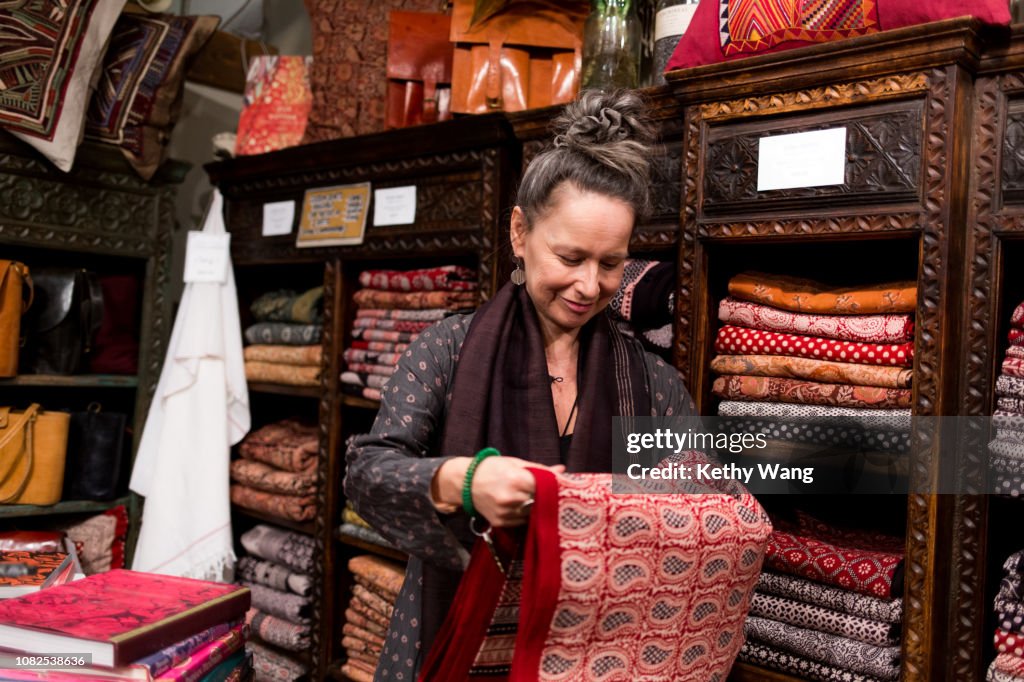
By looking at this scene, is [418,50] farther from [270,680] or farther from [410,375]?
[270,680]

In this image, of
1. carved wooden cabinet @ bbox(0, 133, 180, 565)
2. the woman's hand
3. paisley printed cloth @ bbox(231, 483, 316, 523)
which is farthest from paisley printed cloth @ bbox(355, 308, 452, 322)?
the woman's hand

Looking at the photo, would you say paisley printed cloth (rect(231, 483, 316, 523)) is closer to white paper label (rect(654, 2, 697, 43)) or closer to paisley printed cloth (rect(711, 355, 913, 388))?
paisley printed cloth (rect(711, 355, 913, 388))

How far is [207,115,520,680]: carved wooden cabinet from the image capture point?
2.36 meters

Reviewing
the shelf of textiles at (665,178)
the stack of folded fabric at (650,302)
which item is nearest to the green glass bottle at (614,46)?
the shelf of textiles at (665,178)

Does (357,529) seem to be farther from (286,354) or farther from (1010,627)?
(1010,627)

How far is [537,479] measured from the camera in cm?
110

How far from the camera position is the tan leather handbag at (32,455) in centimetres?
277

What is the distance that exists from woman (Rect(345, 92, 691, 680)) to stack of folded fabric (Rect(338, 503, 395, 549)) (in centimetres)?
107

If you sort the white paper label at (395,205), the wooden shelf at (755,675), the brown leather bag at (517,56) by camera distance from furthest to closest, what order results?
1. the white paper label at (395,205)
2. the brown leather bag at (517,56)
3. the wooden shelf at (755,675)

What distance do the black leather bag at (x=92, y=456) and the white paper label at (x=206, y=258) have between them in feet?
1.97

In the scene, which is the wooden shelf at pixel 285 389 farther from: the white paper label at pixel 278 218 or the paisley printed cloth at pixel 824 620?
the paisley printed cloth at pixel 824 620

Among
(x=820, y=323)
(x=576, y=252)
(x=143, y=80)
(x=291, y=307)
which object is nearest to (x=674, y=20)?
(x=820, y=323)

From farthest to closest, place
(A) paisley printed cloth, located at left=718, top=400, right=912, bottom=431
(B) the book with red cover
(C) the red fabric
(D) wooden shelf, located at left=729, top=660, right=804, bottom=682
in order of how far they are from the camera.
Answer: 1. (D) wooden shelf, located at left=729, top=660, right=804, bottom=682
2. (A) paisley printed cloth, located at left=718, top=400, right=912, bottom=431
3. (C) the red fabric
4. (B) the book with red cover

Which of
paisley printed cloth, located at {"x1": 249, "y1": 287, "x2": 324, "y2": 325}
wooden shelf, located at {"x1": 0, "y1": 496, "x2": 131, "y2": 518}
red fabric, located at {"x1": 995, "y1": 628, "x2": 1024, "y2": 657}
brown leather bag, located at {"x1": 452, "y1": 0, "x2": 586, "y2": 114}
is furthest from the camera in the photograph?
paisley printed cloth, located at {"x1": 249, "y1": 287, "x2": 324, "y2": 325}
